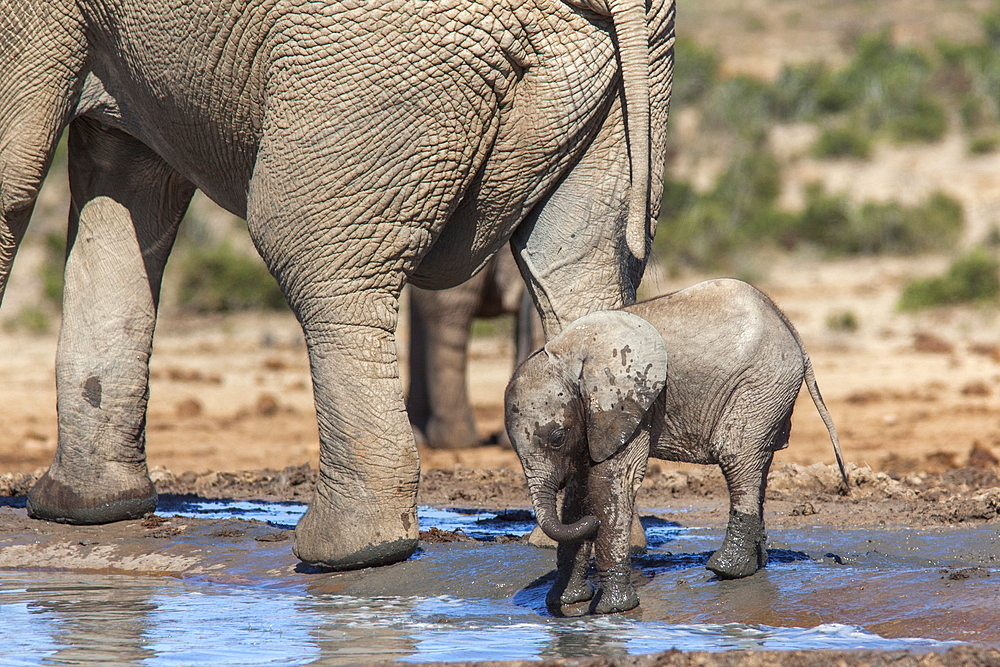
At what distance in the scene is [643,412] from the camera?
3.84m

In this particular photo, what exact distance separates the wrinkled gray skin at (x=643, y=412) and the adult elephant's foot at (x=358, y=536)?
621mm

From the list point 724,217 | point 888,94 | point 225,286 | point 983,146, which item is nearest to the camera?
point 225,286

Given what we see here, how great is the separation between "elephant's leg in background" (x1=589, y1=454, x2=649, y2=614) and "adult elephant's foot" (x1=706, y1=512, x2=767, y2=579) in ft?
1.13

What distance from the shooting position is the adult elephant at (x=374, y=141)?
4141mm

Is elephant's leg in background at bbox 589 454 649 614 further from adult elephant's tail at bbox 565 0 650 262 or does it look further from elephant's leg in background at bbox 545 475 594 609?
adult elephant's tail at bbox 565 0 650 262


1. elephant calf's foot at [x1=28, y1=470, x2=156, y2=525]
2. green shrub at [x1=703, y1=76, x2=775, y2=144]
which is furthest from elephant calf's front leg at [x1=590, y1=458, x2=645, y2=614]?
green shrub at [x1=703, y1=76, x2=775, y2=144]

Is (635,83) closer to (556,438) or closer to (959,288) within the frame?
(556,438)

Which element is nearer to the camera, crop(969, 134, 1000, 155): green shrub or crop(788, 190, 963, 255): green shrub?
crop(788, 190, 963, 255): green shrub

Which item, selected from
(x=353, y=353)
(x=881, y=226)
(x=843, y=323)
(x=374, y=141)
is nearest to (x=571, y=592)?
(x=353, y=353)

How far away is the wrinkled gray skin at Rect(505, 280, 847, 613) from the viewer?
12.6ft

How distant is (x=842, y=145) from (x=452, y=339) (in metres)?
13.8

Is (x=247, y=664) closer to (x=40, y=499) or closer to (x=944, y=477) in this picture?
(x=40, y=499)

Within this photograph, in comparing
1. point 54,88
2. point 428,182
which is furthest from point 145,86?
point 428,182

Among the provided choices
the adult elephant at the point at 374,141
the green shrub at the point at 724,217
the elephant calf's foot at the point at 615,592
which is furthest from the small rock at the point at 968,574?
the green shrub at the point at 724,217
